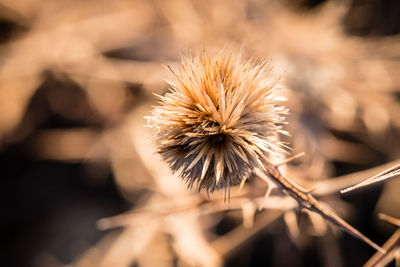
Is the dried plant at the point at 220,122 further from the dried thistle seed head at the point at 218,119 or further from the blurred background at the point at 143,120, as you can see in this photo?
the blurred background at the point at 143,120

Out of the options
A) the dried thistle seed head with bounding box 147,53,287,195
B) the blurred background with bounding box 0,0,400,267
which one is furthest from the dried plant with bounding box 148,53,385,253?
the blurred background with bounding box 0,0,400,267

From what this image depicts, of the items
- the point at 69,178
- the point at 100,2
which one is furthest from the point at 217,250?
the point at 100,2

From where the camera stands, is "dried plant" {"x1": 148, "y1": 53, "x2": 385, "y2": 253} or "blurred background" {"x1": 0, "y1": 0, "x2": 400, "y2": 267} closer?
"dried plant" {"x1": 148, "y1": 53, "x2": 385, "y2": 253}

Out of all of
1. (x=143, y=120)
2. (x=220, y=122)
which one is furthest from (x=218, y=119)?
(x=143, y=120)

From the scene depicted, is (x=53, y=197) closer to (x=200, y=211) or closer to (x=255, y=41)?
(x=200, y=211)

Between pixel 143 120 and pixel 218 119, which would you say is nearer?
pixel 218 119

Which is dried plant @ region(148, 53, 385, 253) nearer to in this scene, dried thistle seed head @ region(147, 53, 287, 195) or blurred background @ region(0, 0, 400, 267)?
dried thistle seed head @ region(147, 53, 287, 195)

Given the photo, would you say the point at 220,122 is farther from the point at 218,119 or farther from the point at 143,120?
the point at 143,120
